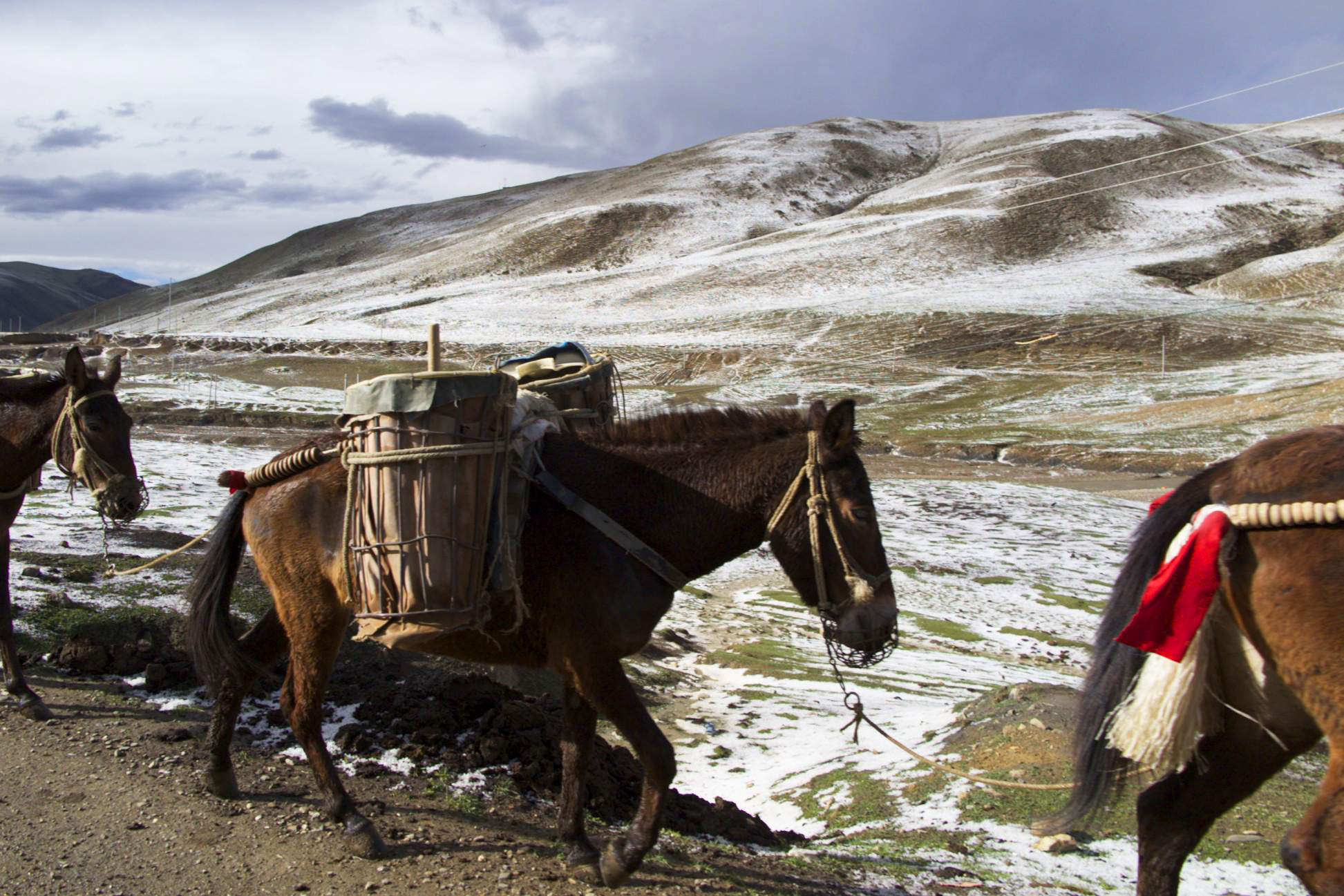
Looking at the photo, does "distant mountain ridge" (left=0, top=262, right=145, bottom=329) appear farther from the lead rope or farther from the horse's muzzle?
the lead rope

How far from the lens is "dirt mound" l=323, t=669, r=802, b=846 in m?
5.33

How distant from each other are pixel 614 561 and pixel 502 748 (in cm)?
220

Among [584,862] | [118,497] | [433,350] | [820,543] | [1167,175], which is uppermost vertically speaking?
[1167,175]

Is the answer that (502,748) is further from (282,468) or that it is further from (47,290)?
(47,290)

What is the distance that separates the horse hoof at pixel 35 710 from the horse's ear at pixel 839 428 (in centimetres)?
547

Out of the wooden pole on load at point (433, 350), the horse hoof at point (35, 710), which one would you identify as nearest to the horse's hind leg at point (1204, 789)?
the wooden pole on load at point (433, 350)

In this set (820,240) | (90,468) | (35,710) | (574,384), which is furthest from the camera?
(820,240)

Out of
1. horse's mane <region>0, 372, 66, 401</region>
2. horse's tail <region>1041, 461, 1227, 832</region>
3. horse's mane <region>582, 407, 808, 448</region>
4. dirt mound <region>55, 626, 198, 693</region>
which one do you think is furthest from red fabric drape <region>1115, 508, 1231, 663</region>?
horse's mane <region>0, 372, 66, 401</region>

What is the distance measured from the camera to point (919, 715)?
24.8 feet

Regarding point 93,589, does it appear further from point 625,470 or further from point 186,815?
point 625,470

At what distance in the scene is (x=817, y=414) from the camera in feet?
13.5

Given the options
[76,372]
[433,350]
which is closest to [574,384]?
[433,350]

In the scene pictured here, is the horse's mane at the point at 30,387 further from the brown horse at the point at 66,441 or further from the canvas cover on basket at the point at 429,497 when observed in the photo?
the canvas cover on basket at the point at 429,497

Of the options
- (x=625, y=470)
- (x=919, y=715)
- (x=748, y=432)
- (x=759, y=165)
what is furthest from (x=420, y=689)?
(x=759, y=165)
